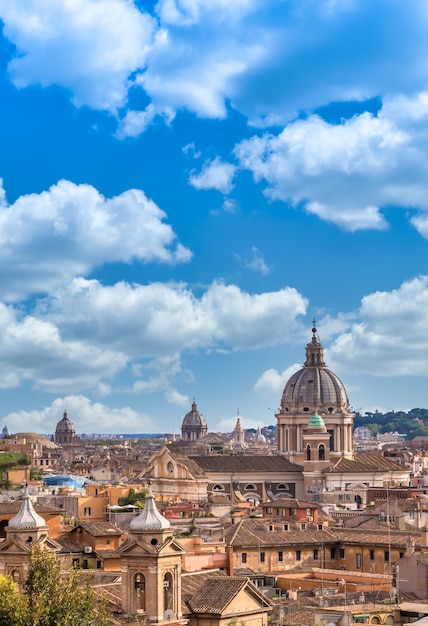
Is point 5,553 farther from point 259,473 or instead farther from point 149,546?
point 259,473

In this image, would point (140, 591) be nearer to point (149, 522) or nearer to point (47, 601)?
point (149, 522)

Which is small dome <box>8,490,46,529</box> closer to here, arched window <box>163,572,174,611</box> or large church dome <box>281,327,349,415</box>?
arched window <box>163,572,174,611</box>

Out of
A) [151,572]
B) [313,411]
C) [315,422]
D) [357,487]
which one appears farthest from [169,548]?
[313,411]

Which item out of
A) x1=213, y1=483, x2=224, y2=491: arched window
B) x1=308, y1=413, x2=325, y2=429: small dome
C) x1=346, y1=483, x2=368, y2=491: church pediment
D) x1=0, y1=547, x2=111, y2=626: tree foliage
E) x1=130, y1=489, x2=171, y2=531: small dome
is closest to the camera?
x1=0, y1=547, x2=111, y2=626: tree foliage

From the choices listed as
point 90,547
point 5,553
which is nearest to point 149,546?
point 5,553

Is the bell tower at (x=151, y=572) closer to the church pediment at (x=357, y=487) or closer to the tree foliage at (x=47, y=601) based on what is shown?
the tree foliage at (x=47, y=601)

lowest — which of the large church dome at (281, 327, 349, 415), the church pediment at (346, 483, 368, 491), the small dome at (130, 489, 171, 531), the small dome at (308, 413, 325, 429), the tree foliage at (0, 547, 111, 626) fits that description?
the tree foliage at (0, 547, 111, 626)

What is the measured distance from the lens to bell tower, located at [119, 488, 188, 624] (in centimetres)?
2834

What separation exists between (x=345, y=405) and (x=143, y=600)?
69.5 metres

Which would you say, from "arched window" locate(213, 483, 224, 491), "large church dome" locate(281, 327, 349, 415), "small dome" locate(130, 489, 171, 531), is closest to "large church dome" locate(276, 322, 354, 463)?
"large church dome" locate(281, 327, 349, 415)

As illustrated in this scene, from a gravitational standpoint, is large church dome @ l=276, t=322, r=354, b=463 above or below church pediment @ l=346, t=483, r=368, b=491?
above

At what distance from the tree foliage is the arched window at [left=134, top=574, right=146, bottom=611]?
1950 millimetres

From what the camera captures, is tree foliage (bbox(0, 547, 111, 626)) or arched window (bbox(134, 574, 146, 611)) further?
arched window (bbox(134, 574, 146, 611))

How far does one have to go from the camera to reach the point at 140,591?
28.8m
